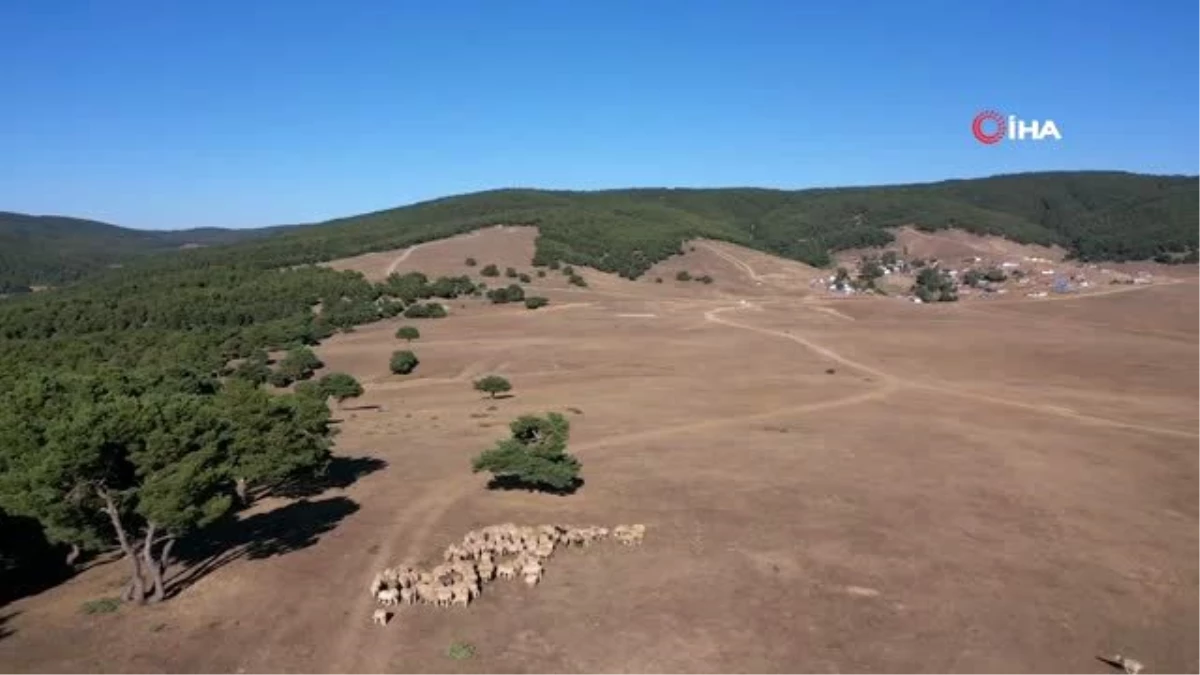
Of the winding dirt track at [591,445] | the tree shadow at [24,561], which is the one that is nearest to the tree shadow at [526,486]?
the winding dirt track at [591,445]

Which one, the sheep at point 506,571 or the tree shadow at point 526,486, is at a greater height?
the sheep at point 506,571

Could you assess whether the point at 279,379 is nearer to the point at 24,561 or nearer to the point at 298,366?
the point at 298,366

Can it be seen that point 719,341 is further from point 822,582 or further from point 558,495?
point 822,582

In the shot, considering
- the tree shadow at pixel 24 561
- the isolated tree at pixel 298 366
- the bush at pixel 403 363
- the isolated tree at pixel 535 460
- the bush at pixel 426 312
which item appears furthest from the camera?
the bush at pixel 426 312

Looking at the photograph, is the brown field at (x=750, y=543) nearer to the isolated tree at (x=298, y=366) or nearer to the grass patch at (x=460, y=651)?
the grass patch at (x=460, y=651)

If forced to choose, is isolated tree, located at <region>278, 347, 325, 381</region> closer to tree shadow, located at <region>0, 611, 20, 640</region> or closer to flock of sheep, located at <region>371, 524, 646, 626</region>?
flock of sheep, located at <region>371, 524, 646, 626</region>

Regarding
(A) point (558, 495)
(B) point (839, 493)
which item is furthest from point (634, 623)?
(B) point (839, 493)
